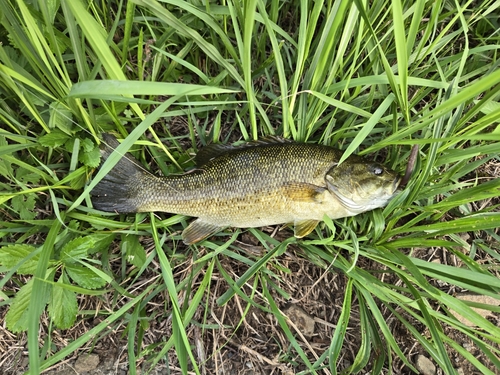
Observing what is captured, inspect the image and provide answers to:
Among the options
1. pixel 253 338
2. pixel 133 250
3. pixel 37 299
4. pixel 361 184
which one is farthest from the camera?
pixel 253 338

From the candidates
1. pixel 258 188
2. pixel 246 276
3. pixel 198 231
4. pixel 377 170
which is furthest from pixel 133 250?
pixel 377 170

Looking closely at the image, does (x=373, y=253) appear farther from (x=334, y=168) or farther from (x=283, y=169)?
(x=283, y=169)

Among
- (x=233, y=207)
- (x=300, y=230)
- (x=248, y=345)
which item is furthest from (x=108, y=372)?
(x=300, y=230)

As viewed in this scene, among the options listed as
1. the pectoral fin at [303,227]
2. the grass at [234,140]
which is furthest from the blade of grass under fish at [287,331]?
the pectoral fin at [303,227]

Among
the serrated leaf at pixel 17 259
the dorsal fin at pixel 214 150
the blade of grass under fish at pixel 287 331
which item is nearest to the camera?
the serrated leaf at pixel 17 259

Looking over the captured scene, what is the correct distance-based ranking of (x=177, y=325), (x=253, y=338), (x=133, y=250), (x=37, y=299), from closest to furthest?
1. (x=37, y=299)
2. (x=177, y=325)
3. (x=133, y=250)
4. (x=253, y=338)

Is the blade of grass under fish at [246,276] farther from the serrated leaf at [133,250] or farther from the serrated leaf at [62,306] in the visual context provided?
the serrated leaf at [62,306]

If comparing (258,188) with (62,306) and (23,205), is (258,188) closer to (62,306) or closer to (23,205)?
(62,306)
